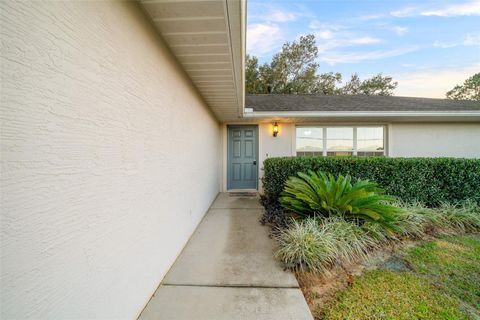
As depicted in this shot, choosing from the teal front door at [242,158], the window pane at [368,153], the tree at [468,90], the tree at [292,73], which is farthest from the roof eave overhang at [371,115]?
the tree at [468,90]

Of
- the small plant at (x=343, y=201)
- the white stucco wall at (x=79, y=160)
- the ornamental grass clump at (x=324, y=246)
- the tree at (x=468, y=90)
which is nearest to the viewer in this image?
the white stucco wall at (x=79, y=160)

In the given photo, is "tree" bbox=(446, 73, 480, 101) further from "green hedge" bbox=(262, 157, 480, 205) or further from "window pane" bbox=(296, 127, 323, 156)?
"window pane" bbox=(296, 127, 323, 156)

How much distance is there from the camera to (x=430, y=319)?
1655 millimetres

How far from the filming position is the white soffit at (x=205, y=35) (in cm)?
171

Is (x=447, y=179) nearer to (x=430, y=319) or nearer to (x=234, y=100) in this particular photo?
(x=430, y=319)

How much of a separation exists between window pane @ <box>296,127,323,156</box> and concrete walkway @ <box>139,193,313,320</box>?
4.02 meters

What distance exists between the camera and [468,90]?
58.2 ft

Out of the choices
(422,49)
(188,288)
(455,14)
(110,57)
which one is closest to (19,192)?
(110,57)

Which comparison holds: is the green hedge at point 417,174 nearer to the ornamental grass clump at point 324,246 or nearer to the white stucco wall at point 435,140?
the ornamental grass clump at point 324,246

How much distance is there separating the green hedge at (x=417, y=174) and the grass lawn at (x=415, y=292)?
1869 millimetres

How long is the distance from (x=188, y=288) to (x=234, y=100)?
11.7ft

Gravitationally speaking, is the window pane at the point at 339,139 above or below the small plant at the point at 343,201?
above

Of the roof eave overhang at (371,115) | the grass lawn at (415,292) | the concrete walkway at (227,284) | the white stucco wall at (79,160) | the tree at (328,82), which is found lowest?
the grass lawn at (415,292)

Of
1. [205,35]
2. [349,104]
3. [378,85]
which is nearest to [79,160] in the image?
[205,35]
